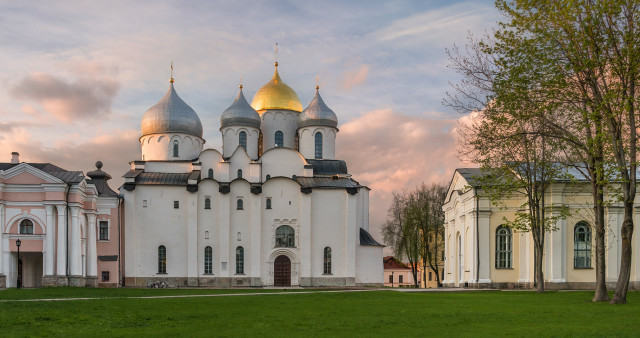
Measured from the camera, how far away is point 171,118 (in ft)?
186

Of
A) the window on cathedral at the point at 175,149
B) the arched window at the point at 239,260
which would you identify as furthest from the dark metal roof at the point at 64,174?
the arched window at the point at 239,260

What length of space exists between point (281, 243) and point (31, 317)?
3552 cm

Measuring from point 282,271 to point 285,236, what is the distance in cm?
262

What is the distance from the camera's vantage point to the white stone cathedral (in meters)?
51.8

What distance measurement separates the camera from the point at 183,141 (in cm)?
5678

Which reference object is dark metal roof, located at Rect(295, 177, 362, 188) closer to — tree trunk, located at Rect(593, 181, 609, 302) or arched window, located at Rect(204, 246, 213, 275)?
arched window, located at Rect(204, 246, 213, 275)

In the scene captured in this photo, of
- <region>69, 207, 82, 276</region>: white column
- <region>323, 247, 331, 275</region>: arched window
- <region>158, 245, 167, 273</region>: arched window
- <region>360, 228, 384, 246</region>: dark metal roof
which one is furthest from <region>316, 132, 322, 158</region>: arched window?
<region>69, 207, 82, 276</region>: white column

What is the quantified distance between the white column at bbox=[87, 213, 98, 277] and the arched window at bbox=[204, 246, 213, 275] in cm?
799

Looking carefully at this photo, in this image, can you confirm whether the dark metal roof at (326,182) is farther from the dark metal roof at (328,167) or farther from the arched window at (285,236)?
the arched window at (285,236)

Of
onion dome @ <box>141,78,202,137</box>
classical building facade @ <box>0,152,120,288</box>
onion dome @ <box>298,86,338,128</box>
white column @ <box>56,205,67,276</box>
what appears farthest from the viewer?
onion dome @ <box>298,86,338,128</box>

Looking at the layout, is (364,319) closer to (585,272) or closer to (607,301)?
(607,301)

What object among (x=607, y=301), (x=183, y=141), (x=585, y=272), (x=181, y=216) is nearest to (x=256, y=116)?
(x=183, y=141)

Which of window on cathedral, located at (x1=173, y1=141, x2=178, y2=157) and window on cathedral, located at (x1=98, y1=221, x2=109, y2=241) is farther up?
→ window on cathedral, located at (x1=173, y1=141, x2=178, y2=157)

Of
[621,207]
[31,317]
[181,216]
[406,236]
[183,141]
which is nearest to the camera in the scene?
[31,317]
